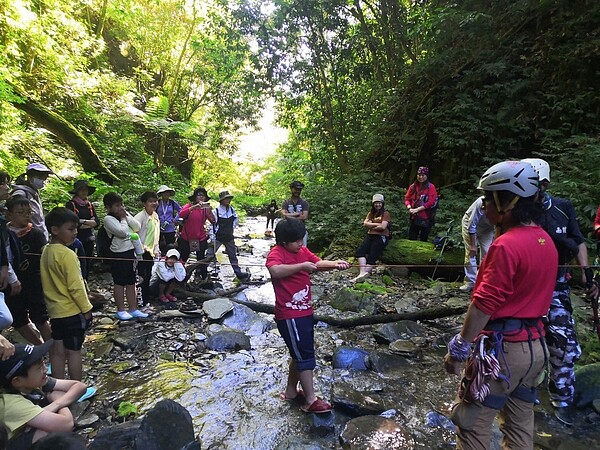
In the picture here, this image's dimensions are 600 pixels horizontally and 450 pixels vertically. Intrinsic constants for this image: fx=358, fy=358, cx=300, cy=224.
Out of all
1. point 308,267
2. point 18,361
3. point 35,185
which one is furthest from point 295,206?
point 18,361

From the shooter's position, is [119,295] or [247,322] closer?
[119,295]

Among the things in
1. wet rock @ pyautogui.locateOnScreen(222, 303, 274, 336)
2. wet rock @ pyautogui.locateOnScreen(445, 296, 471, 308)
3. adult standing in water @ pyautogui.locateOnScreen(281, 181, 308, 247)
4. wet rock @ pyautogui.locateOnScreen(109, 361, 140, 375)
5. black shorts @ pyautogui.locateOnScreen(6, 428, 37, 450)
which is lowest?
wet rock @ pyautogui.locateOnScreen(445, 296, 471, 308)

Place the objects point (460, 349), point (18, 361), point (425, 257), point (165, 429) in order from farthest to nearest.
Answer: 1. point (425, 257)
2. point (165, 429)
3. point (18, 361)
4. point (460, 349)

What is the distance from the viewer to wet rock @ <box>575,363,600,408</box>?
3.45 m

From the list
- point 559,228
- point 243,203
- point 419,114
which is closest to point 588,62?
point 419,114

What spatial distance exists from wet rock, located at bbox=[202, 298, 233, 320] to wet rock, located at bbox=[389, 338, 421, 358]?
9.14 feet

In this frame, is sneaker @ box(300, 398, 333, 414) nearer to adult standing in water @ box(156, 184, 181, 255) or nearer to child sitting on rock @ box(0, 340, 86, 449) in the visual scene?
child sitting on rock @ box(0, 340, 86, 449)

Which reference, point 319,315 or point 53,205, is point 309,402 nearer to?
point 319,315

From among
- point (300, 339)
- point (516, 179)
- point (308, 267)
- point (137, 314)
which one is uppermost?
point (516, 179)

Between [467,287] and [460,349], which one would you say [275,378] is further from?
[467,287]

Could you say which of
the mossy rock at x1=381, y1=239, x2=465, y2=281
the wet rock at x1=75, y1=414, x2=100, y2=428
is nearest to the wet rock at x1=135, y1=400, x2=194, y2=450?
the wet rock at x1=75, y1=414, x2=100, y2=428

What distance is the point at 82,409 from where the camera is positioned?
138 inches

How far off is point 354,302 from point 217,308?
2494 mm

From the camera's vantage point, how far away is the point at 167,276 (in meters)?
6.74
